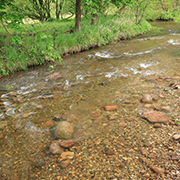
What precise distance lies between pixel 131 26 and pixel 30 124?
46.0 feet

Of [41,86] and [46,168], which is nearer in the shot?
[46,168]

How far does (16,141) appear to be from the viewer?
3.25m

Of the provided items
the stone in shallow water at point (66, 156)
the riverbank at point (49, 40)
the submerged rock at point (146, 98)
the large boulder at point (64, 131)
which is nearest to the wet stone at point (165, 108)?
the submerged rock at point (146, 98)

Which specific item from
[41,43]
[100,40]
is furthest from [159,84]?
[100,40]

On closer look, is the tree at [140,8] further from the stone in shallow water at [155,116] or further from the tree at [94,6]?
the stone in shallow water at [155,116]

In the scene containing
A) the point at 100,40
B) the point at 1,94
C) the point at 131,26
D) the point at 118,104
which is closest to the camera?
the point at 118,104

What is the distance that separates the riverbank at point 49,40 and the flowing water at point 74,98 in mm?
725

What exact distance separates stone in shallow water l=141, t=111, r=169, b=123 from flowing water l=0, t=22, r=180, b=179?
0.55ft

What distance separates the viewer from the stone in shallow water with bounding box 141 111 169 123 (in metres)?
3.38

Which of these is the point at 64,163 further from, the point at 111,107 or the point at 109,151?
the point at 111,107

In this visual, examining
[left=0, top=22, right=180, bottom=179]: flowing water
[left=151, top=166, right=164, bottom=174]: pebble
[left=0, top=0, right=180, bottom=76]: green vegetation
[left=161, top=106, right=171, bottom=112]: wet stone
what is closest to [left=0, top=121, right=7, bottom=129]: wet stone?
[left=0, top=22, right=180, bottom=179]: flowing water

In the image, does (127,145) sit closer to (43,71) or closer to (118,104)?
(118,104)

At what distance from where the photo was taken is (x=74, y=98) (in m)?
4.88

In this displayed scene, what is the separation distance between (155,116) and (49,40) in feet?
17.0
